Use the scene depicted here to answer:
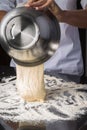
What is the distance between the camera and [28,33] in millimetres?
733

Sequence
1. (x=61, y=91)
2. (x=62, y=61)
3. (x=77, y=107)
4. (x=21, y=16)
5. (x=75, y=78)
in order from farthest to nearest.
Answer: (x=62, y=61) → (x=75, y=78) → (x=61, y=91) → (x=77, y=107) → (x=21, y=16)

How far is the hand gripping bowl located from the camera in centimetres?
73

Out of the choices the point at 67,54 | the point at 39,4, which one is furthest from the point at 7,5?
the point at 39,4

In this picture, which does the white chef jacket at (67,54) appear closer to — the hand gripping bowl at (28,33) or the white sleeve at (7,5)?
the white sleeve at (7,5)

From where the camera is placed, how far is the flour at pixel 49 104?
83cm

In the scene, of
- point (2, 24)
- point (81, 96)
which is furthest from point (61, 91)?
point (2, 24)

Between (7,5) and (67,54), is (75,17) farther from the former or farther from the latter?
(7,5)

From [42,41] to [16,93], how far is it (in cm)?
30

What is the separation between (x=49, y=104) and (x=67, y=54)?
341mm

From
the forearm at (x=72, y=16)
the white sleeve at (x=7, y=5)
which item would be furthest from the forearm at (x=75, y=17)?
the white sleeve at (x=7, y=5)

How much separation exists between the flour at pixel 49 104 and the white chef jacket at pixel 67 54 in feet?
0.40

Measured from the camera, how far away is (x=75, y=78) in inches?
43.2

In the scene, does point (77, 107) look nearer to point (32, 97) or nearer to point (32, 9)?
point (32, 97)

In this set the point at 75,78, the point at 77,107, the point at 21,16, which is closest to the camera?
A: the point at 21,16
